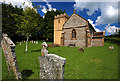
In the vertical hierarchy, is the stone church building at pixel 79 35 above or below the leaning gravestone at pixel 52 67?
above

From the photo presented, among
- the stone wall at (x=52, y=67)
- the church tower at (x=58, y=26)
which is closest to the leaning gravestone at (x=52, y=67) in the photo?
the stone wall at (x=52, y=67)

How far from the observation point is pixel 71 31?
1800cm

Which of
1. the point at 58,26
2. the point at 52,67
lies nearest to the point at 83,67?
the point at 52,67

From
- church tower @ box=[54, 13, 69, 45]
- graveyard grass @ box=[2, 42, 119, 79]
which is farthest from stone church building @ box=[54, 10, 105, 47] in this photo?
graveyard grass @ box=[2, 42, 119, 79]

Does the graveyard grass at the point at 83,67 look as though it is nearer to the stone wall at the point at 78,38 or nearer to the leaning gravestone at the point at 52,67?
the leaning gravestone at the point at 52,67

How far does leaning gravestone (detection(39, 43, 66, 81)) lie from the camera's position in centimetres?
262

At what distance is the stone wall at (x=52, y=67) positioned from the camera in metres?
2.62

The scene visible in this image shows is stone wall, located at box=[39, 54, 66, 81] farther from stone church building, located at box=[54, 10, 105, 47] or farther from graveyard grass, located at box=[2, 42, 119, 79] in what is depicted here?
stone church building, located at box=[54, 10, 105, 47]

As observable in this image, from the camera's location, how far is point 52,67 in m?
2.93

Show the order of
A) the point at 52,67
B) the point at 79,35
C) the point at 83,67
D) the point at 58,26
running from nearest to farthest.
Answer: the point at 52,67
the point at 83,67
the point at 79,35
the point at 58,26

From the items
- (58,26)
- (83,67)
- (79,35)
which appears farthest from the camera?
(58,26)

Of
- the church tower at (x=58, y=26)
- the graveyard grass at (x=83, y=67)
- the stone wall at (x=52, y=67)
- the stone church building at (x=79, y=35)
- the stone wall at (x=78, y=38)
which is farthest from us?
the church tower at (x=58, y=26)

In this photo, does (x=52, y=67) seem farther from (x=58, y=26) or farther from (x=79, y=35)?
(x=58, y=26)

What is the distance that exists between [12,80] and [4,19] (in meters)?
25.4
